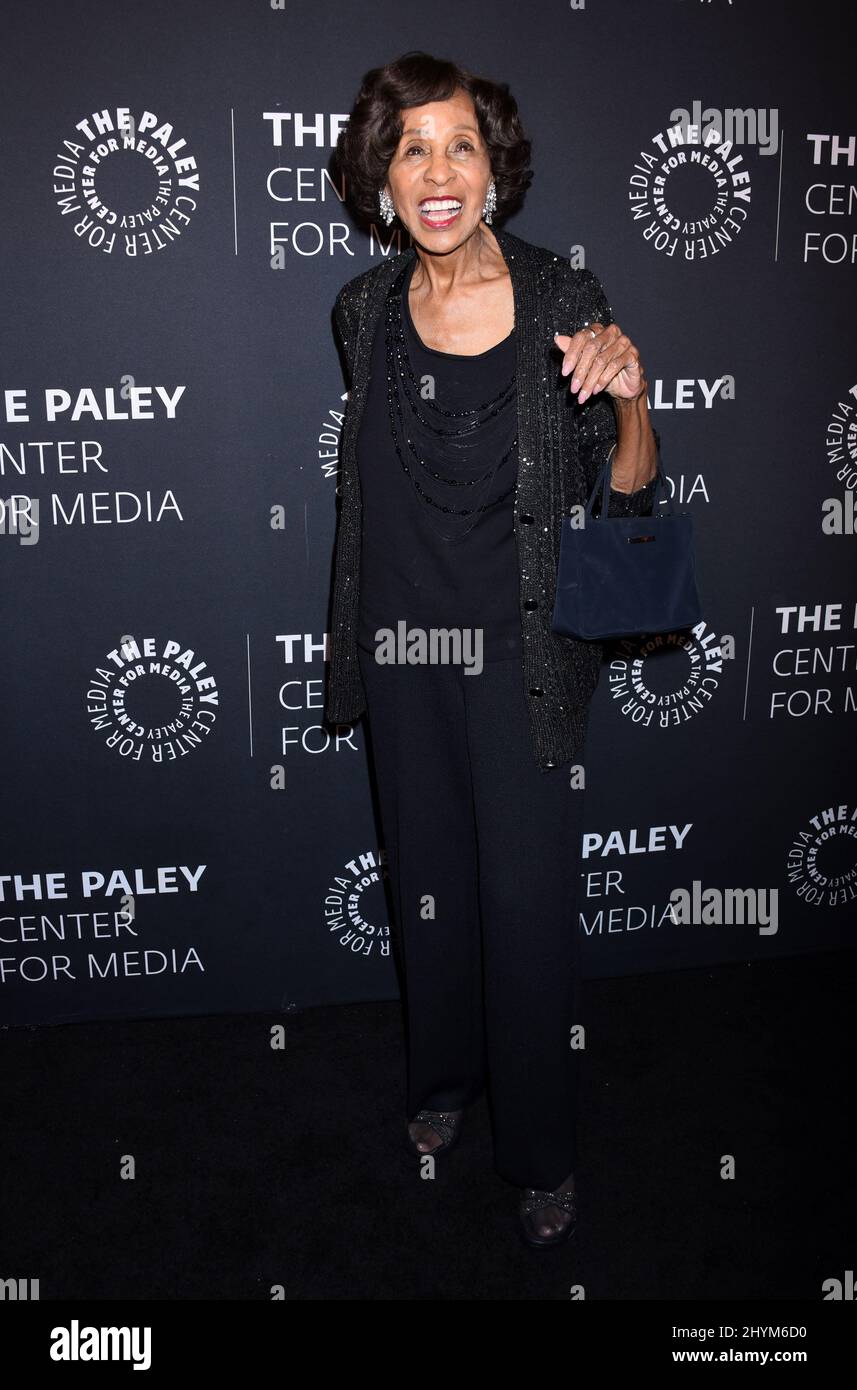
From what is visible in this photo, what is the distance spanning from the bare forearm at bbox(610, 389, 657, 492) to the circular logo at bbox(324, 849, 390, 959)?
1263mm

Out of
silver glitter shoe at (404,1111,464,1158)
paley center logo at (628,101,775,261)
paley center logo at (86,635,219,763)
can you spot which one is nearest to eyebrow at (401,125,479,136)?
paley center logo at (628,101,775,261)

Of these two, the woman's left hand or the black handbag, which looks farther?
the black handbag

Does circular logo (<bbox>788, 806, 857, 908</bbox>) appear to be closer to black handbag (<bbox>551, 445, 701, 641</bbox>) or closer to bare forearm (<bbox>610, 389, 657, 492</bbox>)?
black handbag (<bbox>551, 445, 701, 641</bbox>)

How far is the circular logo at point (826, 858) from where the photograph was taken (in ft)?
9.47

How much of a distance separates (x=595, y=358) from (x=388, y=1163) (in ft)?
5.25

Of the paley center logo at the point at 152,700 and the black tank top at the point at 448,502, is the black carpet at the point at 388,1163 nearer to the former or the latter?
the paley center logo at the point at 152,700

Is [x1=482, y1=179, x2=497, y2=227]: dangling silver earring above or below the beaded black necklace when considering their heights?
above

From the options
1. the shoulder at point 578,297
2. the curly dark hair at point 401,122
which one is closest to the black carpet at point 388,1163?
the shoulder at point 578,297

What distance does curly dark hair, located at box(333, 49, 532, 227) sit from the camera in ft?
5.65

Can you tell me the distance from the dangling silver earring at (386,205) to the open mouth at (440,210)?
0.13 meters
